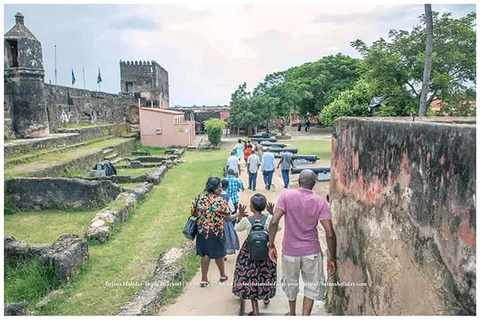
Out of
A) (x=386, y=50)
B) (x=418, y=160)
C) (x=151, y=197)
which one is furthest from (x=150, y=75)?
(x=418, y=160)

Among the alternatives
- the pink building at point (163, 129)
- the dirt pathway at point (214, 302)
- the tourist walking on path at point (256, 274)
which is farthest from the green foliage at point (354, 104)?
the tourist walking on path at point (256, 274)

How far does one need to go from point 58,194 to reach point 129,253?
427cm

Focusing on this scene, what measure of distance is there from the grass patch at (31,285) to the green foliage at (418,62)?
12.7 metres

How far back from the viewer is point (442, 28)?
15.0 m

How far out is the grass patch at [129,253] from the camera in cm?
513

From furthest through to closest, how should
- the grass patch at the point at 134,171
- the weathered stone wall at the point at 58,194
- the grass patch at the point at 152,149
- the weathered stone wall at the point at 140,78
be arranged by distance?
the weathered stone wall at the point at 140,78 → the grass patch at the point at 152,149 → the grass patch at the point at 134,171 → the weathered stone wall at the point at 58,194

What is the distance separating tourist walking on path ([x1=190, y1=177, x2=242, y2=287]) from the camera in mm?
4699

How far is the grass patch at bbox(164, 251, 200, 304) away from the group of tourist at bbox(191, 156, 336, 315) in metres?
0.32

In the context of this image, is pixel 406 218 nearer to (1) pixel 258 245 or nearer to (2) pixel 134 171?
(1) pixel 258 245

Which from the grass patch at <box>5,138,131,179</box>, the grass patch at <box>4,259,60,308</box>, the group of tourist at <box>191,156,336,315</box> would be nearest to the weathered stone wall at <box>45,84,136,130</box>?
the grass patch at <box>5,138,131,179</box>

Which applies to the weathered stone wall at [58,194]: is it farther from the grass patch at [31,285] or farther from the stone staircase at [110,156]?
the stone staircase at [110,156]

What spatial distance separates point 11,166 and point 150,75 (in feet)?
102

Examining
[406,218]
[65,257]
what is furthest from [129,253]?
[406,218]

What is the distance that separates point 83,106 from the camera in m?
26.1
